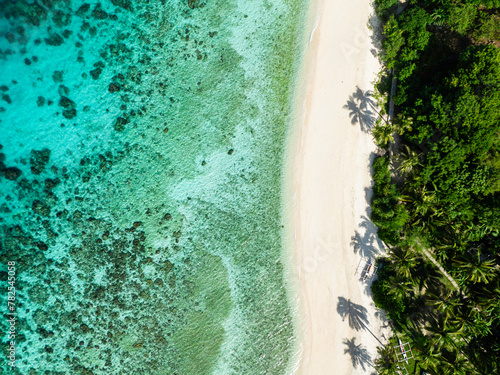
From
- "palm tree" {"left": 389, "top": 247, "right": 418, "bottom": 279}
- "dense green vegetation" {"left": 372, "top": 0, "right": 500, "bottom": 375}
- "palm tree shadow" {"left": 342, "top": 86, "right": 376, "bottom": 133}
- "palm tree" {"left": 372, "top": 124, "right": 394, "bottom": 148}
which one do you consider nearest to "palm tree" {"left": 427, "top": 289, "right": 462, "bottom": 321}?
"dense green vegetation" {"left": 372, "top": 0, "right": 500, "bottom": 375}

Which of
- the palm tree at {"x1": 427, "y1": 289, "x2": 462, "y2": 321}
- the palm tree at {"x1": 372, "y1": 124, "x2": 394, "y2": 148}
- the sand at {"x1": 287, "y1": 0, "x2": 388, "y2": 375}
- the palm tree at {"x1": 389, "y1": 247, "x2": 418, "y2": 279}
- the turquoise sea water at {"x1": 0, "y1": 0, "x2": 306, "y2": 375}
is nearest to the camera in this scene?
the palm tree at {"x1": 427, "y1": 289, "x2": 462, "y2": 321}

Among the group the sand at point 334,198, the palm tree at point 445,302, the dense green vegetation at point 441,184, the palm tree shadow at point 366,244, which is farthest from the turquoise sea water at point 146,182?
the palm tree at point 445,302

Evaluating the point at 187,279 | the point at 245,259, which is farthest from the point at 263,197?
the point at 187,279

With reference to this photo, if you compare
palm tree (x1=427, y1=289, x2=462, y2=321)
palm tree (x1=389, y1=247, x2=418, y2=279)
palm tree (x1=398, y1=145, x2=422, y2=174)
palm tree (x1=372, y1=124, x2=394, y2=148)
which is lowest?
palm tree (x1=427, y1=289, x2=462, y2=321)

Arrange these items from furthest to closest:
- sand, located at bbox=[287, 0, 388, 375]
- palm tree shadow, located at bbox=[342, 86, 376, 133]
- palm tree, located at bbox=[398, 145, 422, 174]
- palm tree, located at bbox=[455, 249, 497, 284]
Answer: palm tree shadow, located at bbox=[342, 86, 376, 133], sand, located at bbox=[287, 0, 388, 375], palm tree, located at bbox=[398, 145, 422, 174], palm tree, located at bbox=[455, 249, 497, 284]

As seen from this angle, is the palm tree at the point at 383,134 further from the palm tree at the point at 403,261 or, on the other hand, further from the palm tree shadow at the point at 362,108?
the palm tree at the point at 403,261

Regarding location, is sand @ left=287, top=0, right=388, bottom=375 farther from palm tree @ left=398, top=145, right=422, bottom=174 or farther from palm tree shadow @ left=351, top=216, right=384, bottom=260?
palm tree @ left=398, top=145, right=422, bottom=174

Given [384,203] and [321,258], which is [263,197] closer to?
[321,258]
